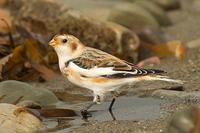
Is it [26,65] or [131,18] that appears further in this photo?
[131,18]

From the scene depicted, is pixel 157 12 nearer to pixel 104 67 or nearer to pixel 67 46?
pixel 67 46

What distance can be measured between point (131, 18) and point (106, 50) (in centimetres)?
177

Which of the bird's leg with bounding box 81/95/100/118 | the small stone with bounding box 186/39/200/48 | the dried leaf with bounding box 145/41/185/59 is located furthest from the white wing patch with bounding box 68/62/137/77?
the small stone with bounding box 186/39/200/48

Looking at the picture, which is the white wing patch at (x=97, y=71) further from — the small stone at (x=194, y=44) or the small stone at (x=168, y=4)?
the small stone at (x=168, y=4)

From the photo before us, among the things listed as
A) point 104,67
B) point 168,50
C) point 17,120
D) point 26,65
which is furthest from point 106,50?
point 17,120

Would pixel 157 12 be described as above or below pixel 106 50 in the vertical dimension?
above

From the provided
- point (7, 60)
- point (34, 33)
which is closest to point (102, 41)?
point (34, 33)

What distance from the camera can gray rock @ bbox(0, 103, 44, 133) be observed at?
6.33 meters

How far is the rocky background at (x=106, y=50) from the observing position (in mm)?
6543

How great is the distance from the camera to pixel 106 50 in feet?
34.1

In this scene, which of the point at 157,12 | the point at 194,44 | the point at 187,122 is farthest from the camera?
the point at 157,12

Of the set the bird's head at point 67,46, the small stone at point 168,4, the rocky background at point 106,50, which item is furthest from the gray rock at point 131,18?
the bird's head at point 67,46

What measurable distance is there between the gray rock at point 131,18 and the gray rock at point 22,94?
437 cm

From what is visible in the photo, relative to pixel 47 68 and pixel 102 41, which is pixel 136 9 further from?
pixel 47 68
